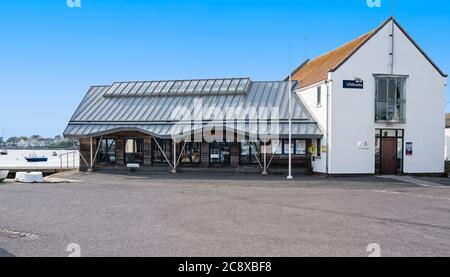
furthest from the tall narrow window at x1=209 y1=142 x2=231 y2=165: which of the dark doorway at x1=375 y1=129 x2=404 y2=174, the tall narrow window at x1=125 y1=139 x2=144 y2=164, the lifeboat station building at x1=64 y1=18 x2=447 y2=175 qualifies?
the dark doorway at x1=375 y1=129 x2=404 y2=174

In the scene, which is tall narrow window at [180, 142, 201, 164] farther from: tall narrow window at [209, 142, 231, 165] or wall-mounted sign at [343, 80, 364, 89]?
wall-mounted sign at [343, 80, 364, 89]

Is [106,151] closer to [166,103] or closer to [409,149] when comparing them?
[166,103]

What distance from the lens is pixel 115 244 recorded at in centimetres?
785

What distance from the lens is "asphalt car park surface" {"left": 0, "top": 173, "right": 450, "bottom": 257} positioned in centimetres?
759

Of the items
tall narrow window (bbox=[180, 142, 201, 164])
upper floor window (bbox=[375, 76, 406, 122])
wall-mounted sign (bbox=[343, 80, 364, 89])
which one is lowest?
tall narrow window (bbox=[180, 142, 201, 164])

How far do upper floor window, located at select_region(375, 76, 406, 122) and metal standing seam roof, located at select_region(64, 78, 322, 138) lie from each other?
3788 millimetres

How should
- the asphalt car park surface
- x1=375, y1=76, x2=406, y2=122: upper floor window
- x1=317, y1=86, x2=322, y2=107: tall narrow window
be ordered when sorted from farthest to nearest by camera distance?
x1=317, y1=86, x2=322, y2=107: tall narrow window → x1=375, y1=76, x2=406, y2=122: upper floor window → the asphalt car park surface

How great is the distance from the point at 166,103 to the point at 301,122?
9.70 metres

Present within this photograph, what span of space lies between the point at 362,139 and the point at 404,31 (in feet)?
21.7

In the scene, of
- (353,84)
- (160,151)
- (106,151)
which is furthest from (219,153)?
(353,84)

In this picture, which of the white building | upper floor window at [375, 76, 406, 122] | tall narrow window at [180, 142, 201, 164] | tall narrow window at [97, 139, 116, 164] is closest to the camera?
the white building

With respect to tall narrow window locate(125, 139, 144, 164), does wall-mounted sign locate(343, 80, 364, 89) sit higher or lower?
higher

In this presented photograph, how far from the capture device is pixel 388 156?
23.6 m

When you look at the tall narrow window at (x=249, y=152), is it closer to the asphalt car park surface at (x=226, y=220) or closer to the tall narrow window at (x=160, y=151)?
the tall narrow window at (x=160, y=151)
